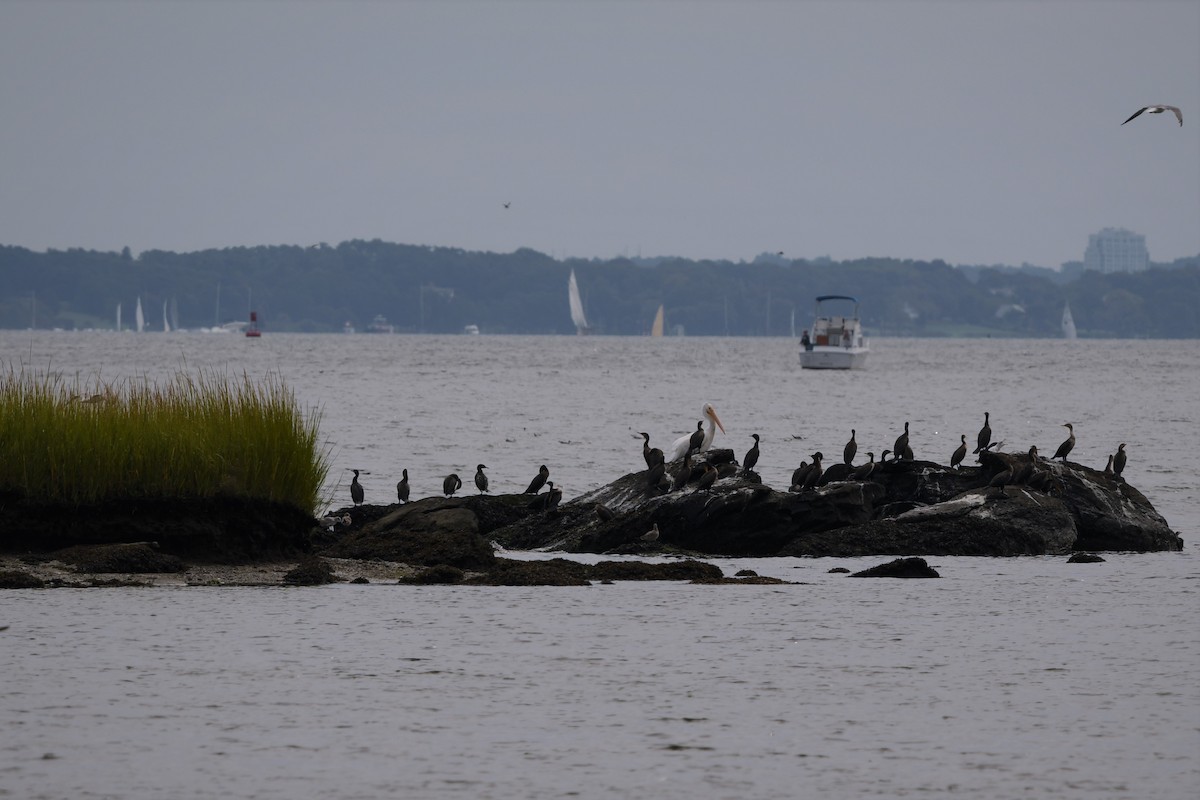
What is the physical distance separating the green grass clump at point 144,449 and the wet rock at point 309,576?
124cm

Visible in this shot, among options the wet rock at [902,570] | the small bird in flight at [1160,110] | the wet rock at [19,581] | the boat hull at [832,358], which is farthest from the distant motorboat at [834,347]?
the wet rock at [19,581]

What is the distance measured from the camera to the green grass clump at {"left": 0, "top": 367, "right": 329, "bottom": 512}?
17.1 meters

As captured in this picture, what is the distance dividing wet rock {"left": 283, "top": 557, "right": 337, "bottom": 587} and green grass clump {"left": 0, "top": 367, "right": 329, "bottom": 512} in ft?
4.07

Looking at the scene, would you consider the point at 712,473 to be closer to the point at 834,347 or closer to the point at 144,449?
the point at 144,449

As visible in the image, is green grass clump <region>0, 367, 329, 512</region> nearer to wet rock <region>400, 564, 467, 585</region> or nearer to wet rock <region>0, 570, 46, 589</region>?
wet rock <region>0, 570, 46, 589</region>

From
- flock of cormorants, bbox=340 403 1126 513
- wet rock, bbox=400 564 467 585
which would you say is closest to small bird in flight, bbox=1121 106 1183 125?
flock of cormorants, bbox=340 403 1126 513

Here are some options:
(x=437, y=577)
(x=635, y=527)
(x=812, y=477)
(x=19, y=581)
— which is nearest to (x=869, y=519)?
(x=812, y=477)

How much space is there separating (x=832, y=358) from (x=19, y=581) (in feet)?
305

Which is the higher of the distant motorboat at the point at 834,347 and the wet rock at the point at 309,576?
the distant motorboat at the point at 834,347

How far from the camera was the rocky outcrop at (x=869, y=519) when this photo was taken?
20.1 meters

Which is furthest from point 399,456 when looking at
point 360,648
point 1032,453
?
point 360,648

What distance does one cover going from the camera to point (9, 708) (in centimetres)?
1080

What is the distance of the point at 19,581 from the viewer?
15.6m

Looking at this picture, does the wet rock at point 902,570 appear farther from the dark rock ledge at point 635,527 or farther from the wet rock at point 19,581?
the wet rock at point 19,581
